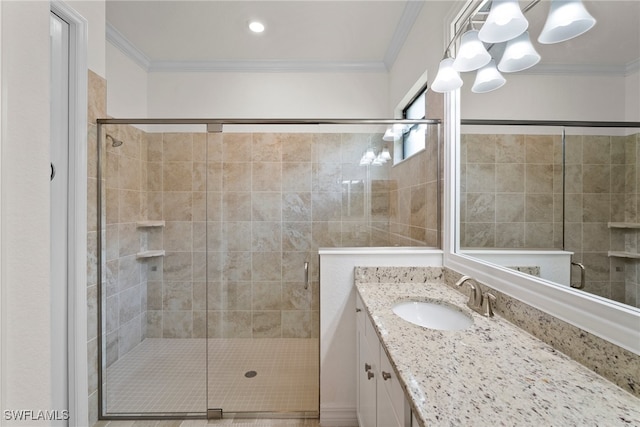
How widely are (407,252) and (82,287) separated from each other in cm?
181

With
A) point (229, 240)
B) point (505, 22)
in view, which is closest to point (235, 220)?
point (229, 240)

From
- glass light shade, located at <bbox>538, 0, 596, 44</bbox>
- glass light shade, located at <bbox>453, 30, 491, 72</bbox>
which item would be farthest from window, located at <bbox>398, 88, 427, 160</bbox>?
glass light shade, located at <bbox>538, 0, 596, 44</bbox>

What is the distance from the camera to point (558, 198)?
0.86 meters

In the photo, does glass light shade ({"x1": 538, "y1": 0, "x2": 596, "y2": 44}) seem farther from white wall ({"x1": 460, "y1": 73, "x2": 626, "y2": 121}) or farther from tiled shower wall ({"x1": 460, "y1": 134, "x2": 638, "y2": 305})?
tiled shower wall ({"x1": 460, "y1": 134, "x2": 638, "y2": 305})

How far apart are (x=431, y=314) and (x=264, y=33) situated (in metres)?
2.49

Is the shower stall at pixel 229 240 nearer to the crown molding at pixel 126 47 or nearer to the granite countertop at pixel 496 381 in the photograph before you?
the granite countertop at pixel 496 381

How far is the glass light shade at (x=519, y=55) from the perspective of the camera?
0.91 meters

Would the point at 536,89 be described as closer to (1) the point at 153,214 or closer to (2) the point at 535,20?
(2) the point at 535,20

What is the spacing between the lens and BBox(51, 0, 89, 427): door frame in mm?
1369

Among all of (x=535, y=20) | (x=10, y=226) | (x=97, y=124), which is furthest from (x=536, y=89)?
(x=97, y=124)

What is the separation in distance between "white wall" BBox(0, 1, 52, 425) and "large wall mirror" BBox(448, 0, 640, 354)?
1.29 meters

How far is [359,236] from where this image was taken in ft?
5.67

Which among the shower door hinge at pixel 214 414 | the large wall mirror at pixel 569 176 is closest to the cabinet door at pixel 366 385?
the large wall mirror at pixel 569 176

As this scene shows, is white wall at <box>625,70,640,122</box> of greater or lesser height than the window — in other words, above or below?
below
